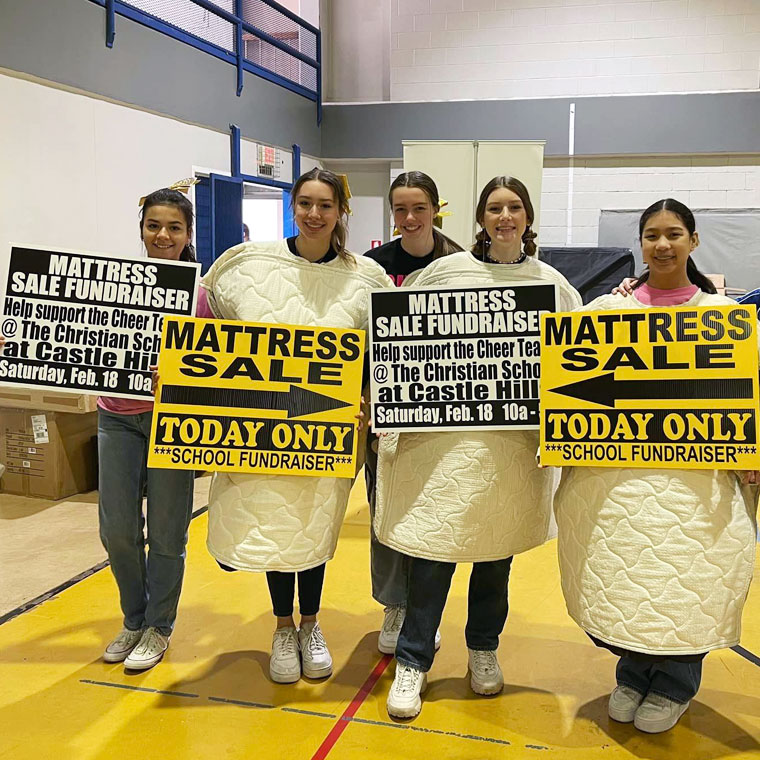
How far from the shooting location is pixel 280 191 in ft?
28.6

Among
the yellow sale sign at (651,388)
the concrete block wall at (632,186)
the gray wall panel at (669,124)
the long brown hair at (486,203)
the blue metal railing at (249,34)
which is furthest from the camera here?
the concrete block wall at (632,186)

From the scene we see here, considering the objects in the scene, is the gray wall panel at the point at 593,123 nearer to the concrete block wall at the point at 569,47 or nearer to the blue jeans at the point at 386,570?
the concrete block wall at the point at 569,47

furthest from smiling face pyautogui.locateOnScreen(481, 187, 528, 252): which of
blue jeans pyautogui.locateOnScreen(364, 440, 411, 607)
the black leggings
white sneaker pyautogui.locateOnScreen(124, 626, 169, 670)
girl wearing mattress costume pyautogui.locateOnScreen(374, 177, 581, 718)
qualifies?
white sneaker pyautogui.locateOnScreen(124, 626, 169, 670)

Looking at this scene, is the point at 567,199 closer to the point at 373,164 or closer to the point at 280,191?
the point at 373,164

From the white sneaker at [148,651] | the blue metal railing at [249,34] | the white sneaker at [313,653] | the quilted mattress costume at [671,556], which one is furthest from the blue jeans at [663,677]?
the blue metal railing at [249,34]

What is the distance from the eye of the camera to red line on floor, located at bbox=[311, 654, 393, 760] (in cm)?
199

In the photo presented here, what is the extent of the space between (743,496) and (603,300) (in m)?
0.58

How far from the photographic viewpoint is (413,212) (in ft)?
7.70

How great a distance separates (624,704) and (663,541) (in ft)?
1.88

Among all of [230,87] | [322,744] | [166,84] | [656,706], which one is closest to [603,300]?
[656,706]

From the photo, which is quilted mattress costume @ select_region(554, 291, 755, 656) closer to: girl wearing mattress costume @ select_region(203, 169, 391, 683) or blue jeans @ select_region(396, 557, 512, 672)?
blue jeans @ select_region(396, 557, 512, 672)

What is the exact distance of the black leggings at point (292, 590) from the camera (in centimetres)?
230

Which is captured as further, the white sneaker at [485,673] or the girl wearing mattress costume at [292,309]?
the white sneaker at [485,673]

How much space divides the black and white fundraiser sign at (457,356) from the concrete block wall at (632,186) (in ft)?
21.0
